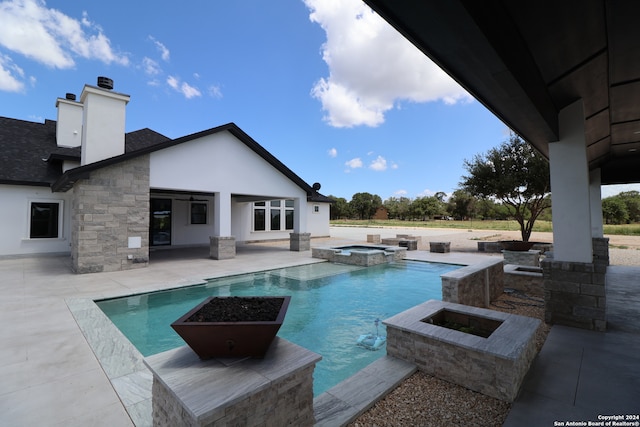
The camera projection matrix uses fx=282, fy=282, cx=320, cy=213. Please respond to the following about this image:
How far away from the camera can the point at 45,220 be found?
12305 millimetres

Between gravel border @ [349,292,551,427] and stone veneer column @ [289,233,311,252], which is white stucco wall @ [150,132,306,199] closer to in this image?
stone veneer column @ [289,233,311,252]

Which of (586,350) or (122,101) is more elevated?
(122,101)

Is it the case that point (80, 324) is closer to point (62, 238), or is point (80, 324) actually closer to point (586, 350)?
point (586, 350)

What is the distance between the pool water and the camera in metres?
4.33

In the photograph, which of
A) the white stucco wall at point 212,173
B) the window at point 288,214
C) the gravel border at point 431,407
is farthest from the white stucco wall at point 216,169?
the gravel border at point 431,407

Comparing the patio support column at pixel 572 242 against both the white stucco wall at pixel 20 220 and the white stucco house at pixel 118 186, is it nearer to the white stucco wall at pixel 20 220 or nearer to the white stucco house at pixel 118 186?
the white stucco house at pixel 118 186

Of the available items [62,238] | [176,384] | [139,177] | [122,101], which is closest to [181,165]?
[139,177]

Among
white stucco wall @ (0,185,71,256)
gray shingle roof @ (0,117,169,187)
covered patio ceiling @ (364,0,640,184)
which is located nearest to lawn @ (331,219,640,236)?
covered patio ceiling @ (364,0,640,184)

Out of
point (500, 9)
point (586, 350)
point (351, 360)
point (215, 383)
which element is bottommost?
point (351, 360)

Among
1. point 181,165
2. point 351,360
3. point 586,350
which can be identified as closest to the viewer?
point 586,350

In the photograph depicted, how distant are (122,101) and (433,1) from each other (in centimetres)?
1172

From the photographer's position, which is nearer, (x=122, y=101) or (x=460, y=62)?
(x=460, y=62)

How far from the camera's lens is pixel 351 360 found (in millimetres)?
4023

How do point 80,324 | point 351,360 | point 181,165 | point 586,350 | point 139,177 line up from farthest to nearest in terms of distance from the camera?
point 181,165 < point 139,177 < point 80,324 < point 351,360 < point 586,350
